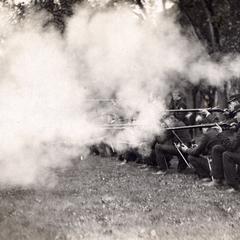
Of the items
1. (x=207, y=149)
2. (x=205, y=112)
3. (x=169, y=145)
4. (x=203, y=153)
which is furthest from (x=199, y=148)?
(x=169, y=145)

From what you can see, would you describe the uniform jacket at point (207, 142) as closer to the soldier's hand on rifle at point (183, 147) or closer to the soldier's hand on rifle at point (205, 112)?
the soldier's hand on rifle at point (205, 112)

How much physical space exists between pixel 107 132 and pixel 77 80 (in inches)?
92.5

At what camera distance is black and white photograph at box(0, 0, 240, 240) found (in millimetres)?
8680

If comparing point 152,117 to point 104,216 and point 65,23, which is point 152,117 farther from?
point 104,216

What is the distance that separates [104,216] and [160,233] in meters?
1.51

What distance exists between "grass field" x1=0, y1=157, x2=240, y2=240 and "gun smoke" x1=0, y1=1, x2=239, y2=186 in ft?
4.30

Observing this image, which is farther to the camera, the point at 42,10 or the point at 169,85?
the point at 169,85

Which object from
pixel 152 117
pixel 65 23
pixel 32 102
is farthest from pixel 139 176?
pixel 65 23

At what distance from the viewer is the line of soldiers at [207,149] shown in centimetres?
1119

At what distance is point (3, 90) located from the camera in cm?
1295

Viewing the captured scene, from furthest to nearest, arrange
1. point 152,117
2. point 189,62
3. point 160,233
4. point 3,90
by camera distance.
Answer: point 189,62 < point 152,117 < point 3,90 < point 160,233

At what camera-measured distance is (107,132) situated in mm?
17109

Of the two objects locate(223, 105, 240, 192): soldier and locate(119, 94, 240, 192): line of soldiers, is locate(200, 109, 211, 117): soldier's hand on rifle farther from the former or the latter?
locate(223, 105, 240, 192): soldier

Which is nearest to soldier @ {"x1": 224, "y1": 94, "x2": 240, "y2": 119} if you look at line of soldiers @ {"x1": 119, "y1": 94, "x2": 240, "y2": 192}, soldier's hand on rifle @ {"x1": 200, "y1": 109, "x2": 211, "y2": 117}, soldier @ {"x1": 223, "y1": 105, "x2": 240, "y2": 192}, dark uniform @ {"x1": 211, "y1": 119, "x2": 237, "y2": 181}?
line of soldiers @ {"x1": 119, "y1": 94, "x2": 240, "y2": 192}
